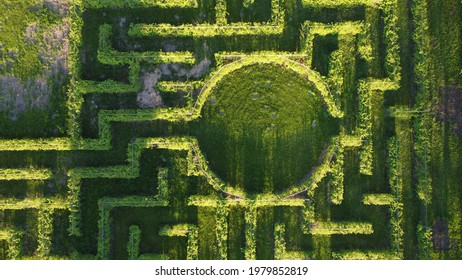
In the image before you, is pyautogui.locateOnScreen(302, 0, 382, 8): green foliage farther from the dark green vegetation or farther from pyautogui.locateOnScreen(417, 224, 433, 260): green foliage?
pyautogui.locateOnScreen(417, 224, 433, 260): green foliage

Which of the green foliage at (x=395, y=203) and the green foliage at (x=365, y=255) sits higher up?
the green foliage at (x=395, y=203)

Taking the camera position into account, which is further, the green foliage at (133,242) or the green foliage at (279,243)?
the green foliage at (279,243)

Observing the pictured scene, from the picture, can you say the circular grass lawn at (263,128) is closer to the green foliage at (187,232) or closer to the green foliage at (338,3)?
the green foliage at (187,232)

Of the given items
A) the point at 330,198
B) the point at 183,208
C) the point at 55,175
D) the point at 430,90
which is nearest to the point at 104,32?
the point at 55,175

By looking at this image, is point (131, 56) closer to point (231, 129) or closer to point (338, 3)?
point (231, 129)

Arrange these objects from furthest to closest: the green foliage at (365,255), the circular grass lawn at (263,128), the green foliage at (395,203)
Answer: the circular grass lawn at (263,128)
the green foliage at (395,203)
the green foliage at (365,255)

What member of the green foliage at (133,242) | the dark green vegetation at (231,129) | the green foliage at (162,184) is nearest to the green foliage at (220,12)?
the dark green vegetation at (231,129)

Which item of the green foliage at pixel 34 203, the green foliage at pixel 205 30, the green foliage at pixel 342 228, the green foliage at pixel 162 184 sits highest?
the green foliage at pixel 205 30
